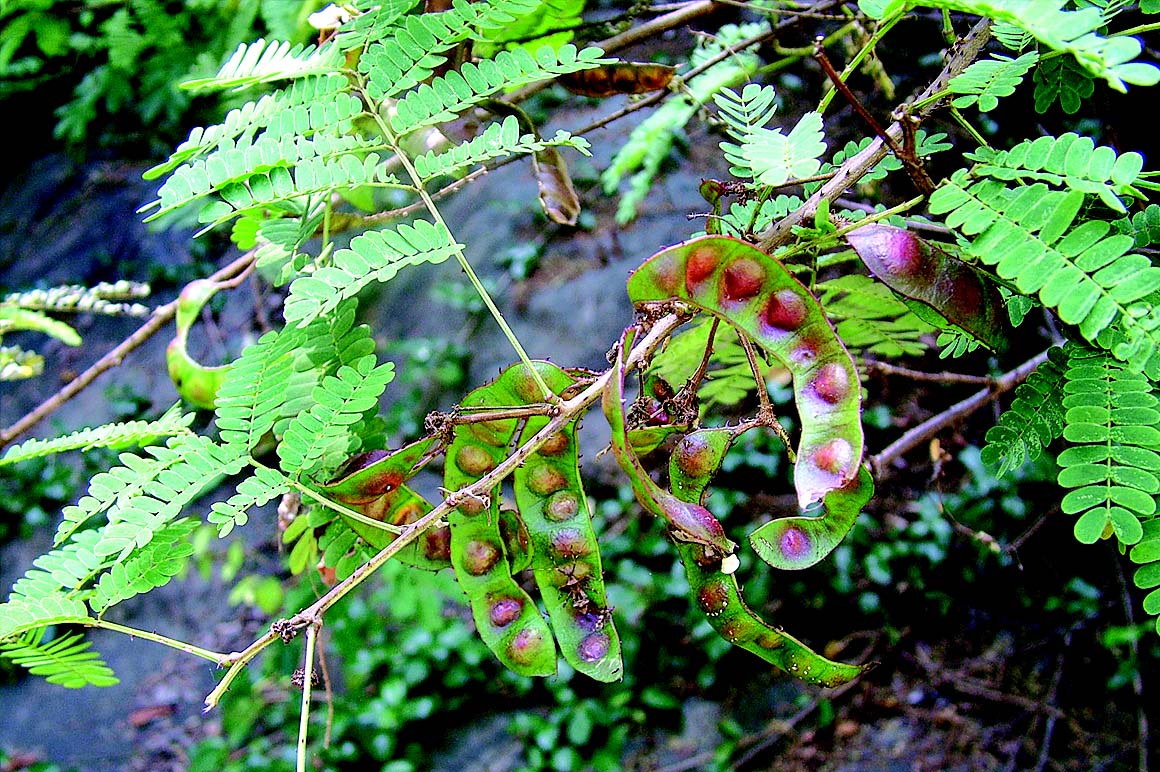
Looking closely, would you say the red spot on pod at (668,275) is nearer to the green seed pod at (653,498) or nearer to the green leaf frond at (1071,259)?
the green seed pod at (653,498)

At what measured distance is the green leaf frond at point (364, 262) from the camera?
0.85 m

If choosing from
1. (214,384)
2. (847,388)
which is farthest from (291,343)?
(847,388)

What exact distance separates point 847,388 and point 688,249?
178 mm

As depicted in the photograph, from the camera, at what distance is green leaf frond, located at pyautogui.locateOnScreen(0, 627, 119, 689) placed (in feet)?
3.17

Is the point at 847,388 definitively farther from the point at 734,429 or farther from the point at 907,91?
the point at 907,91

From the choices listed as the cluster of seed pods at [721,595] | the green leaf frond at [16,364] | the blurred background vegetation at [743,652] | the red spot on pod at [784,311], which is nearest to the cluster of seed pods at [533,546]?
the cluster of seed pods at [721,595]

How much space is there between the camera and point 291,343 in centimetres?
99

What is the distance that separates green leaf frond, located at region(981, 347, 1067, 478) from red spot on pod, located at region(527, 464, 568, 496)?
46 cm

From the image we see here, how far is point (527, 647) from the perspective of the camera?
3.05ft

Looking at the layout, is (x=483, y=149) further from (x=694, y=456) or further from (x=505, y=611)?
(x=505, y=611)

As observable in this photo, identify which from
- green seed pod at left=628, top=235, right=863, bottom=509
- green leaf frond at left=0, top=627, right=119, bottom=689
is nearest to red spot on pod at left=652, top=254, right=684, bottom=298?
green seed pod at left=628, top=235, right=863, bottom=509

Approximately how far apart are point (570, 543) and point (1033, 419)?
1.66 feet

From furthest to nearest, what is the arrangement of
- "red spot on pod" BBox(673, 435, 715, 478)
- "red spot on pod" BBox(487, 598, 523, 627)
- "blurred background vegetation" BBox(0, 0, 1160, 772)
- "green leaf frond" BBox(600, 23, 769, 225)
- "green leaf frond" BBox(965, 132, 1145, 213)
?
"blurred background vegetation" BBox(0, 0, 1160, 772) < "green leaf frond" BBox(600, 23, 769, 225) < "red spot on pod" BBox(487, 598, 523, 627) < "red spot on pod" BBox(673, 435, 715, 478) < "green leaf frond" BBox(965, 132, 1145, 213)

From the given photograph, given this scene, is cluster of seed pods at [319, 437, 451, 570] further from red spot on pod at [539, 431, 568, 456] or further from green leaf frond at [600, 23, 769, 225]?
green leaf frond at [600, 23, 769, 225]
